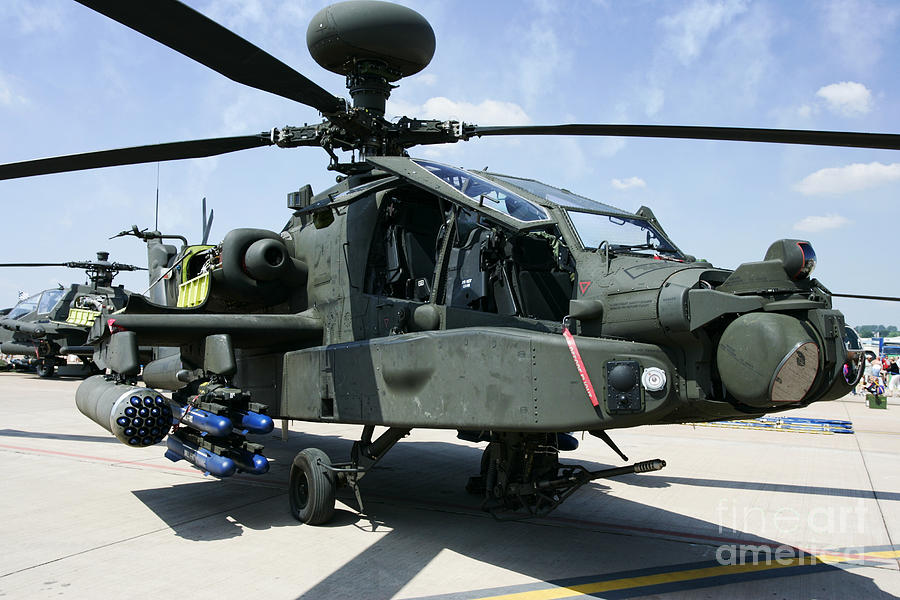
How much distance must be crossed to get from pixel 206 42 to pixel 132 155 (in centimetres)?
310

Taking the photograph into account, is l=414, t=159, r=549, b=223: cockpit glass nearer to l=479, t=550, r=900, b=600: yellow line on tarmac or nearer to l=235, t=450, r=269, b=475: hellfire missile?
l=479, t=550, r=900, b=600: yellow line on tarmac

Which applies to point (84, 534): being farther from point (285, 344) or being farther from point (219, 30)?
point (219, 30)

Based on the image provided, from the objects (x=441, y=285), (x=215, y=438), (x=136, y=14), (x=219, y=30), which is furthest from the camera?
(x=215, y=438)

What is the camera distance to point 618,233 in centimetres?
537

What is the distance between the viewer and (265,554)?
532 centimetres

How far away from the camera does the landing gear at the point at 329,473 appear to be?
6086 millimetres

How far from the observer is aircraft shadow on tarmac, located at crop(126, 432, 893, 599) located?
188 inches

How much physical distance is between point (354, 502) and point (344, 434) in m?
5.40

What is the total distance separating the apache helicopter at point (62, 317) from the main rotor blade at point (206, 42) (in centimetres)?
2047

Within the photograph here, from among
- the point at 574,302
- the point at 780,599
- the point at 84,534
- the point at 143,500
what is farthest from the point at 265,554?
the point at 780,599

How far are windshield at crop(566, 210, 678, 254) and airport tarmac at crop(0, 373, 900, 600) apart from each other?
2432 mm

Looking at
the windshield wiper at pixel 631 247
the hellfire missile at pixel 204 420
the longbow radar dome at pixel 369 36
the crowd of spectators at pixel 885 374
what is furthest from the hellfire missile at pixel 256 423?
the crowd of spectators at pixel 885 374

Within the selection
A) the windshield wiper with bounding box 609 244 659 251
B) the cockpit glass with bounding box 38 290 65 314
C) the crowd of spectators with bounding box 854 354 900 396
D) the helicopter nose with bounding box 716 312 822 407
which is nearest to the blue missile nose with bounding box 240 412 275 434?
the windshield wiper with bounding box 609 244 659 251

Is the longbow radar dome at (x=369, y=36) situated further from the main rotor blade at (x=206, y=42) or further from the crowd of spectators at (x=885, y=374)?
the crowd of spectators at (x=885, y=374)
